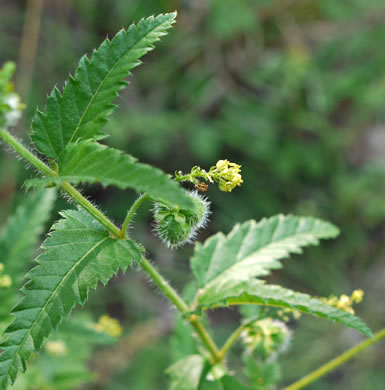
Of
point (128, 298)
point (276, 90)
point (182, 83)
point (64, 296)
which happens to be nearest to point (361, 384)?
point (128, 298)

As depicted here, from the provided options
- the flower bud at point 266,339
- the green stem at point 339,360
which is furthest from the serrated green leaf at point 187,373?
the green stem at point 339,360

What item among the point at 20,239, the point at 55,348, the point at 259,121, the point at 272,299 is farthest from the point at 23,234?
the point at 259,121

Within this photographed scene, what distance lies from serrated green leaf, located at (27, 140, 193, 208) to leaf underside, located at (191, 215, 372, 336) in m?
0.52

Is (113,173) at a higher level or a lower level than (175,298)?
higher

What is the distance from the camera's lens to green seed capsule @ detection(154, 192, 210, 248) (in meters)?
1.46

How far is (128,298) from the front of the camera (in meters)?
5.04

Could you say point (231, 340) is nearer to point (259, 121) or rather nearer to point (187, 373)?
point (187, 373)

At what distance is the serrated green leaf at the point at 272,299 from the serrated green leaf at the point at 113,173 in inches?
19.1

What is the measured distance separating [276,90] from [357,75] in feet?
3.03

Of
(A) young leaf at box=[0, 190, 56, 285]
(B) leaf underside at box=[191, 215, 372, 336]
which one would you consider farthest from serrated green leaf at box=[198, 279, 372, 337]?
(A) young leaf at box=[0, 190, 56, 285]

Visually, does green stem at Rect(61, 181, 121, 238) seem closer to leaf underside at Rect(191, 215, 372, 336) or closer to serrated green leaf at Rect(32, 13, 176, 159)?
serrated green leaf at Rect(32, 13, 176, 159)

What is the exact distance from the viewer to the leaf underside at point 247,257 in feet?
5.21

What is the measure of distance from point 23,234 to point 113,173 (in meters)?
1.07

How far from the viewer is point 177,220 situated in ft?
4.76
